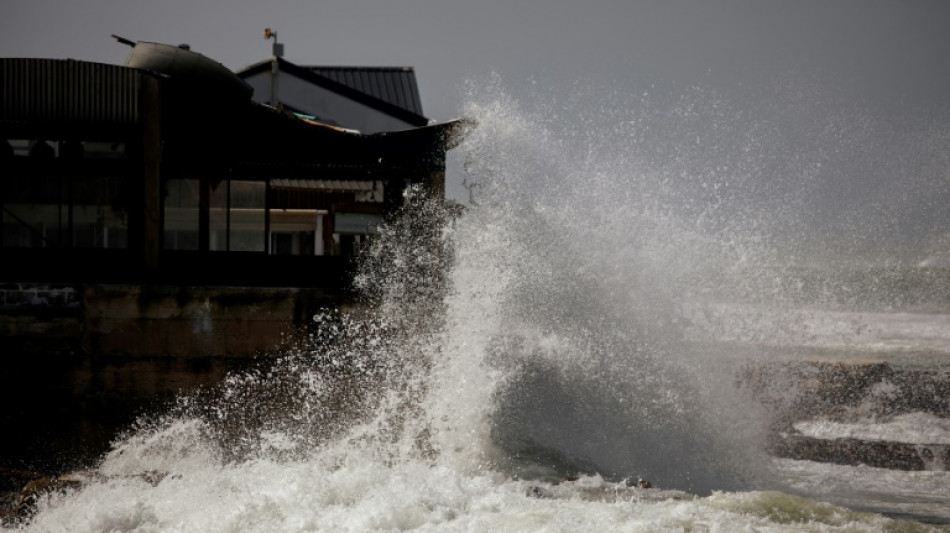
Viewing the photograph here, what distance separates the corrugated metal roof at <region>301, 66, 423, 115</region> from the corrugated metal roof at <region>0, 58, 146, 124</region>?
1335 cm

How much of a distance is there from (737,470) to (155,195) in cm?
939

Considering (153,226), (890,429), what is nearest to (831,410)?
(890,429)

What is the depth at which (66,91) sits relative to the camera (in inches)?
590

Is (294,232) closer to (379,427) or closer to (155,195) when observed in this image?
(155,195)

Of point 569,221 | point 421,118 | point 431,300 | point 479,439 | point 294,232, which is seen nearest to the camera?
point 479,439

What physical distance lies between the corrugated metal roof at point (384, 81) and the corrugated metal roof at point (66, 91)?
1335 centimetres

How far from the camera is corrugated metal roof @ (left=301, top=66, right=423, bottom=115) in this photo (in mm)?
28250

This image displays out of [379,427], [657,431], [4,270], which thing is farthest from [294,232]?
[657,431]

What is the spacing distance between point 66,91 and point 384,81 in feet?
47.9

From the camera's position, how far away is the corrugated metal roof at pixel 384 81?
28250 mm

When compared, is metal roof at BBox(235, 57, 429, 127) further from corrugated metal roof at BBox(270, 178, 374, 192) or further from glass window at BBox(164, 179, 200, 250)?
glass window at BBox(164, 179, 200, 250)

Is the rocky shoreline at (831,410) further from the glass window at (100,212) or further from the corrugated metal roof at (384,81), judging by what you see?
the corrugated metal roof at (384,81)

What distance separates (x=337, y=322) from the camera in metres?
13.6

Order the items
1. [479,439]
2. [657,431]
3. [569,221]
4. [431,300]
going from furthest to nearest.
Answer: [569,221], [431,300], [657,431], [479,439]
